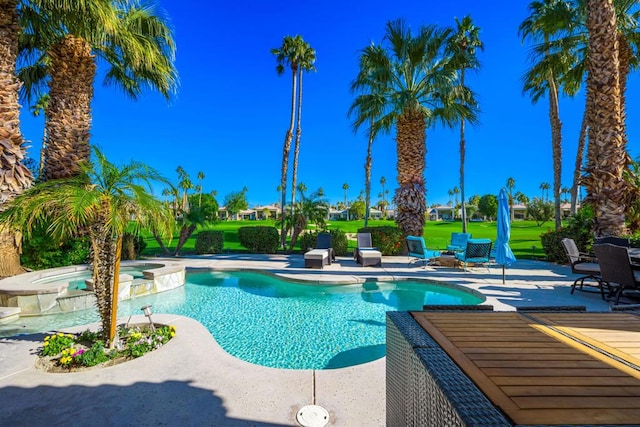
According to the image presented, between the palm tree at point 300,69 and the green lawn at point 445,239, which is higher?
the palm tree at point 300,69

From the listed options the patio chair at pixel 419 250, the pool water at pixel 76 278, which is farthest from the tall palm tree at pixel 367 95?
the pool water at pixel 76 278

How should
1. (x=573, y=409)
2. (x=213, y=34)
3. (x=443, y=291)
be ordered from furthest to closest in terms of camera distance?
(x=213, y=34)
(x=443, y=291)
(x=573, y=409)

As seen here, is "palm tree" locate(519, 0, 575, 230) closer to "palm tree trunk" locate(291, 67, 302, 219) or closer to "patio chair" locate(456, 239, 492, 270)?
"patio chair" locate(456, 239, 492, 270)

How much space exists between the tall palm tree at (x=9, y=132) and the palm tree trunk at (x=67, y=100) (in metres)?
1.81

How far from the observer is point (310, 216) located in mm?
15008

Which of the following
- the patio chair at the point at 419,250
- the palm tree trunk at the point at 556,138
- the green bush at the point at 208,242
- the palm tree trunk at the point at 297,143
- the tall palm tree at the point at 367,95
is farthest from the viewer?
the palm tree trunk at the point at 297,143

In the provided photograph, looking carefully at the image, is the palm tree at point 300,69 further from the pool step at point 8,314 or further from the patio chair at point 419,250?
the pool step at point 8,314

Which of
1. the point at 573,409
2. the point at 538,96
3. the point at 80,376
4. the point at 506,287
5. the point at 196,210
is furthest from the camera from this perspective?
the point at 538,96

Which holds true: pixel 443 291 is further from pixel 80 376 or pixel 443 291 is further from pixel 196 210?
pixel 196 210

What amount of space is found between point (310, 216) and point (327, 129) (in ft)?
130

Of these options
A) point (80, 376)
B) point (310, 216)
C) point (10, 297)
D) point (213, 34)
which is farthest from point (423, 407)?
point (213, 34)

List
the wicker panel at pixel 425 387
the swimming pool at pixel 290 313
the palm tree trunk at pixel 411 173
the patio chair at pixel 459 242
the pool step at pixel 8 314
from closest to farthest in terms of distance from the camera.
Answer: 1. the wicker panel at pixel 425 387
2. the swimming pool at pixel 290 313
3. the pool step at pixel 8 314
4. the patio chair at pixel 459 242
5. the palm tree trunk at pixel 411 173

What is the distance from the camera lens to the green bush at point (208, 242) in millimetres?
14945

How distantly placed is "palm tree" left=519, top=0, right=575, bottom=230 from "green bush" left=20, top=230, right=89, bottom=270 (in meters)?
18.5
